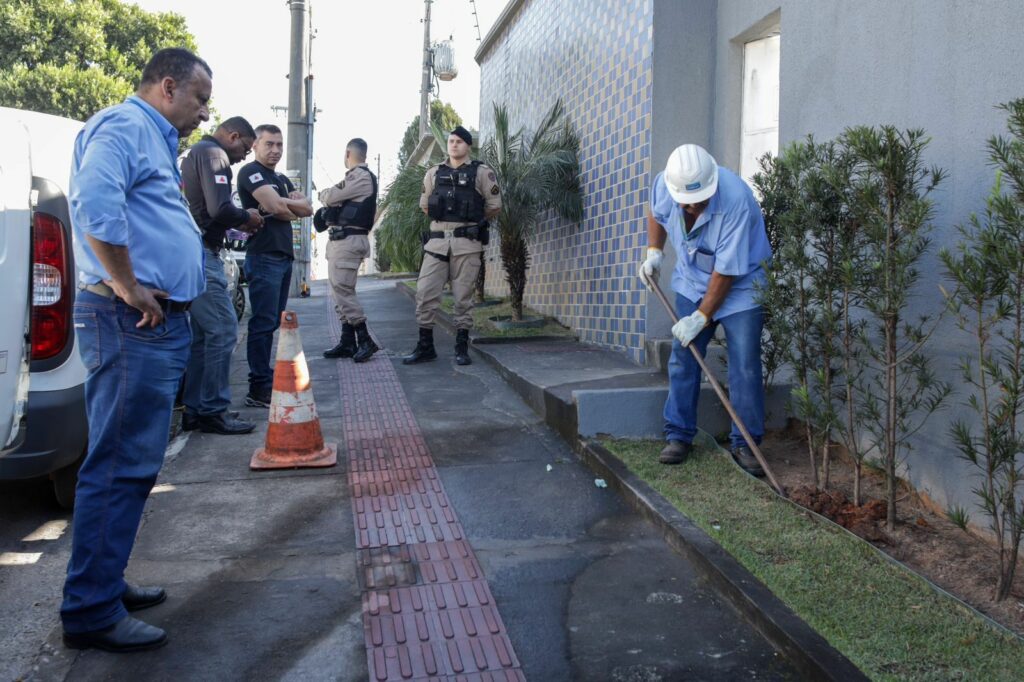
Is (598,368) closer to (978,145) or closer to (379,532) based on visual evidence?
(379,532)

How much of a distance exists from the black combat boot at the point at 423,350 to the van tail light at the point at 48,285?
4.11 m

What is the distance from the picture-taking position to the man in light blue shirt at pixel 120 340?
8.84 feet

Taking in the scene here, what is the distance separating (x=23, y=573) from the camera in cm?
340

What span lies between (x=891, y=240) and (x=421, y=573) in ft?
7.33

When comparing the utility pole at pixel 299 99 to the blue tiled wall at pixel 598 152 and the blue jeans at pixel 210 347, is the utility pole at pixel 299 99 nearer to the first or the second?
the blue tiled wall at pixel 598 152

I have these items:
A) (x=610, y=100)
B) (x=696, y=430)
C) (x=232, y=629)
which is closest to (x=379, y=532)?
(x=232, y=629)

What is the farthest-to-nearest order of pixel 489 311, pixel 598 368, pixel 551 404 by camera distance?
1. pixel 489 311
2. pixel 598 368
3. pixel 551 404

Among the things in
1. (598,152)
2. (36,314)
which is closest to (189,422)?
(36,314)

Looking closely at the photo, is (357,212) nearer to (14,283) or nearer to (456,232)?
(456,232)

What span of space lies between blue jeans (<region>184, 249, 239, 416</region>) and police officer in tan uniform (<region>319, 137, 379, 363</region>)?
2080 mm

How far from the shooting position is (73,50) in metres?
25.0

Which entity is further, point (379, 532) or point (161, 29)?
point (161, 29)

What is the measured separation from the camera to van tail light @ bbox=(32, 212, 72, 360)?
3.49 metres

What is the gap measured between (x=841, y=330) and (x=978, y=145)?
2.96 ft
